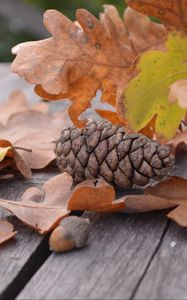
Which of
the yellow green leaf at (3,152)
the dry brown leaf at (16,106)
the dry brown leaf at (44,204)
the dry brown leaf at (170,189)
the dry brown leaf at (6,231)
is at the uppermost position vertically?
the yellow green leaf at (3,152)

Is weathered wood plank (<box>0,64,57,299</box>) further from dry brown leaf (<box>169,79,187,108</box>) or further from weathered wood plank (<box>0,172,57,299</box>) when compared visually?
dry brown leaf (<box>169,79,187,108</box>)

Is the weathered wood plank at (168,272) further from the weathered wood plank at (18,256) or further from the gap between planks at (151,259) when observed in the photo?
the weathered wood plank at (18,256)

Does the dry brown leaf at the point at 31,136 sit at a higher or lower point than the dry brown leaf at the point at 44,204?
lower

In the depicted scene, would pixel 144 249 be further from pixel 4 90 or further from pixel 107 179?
pixel 4 90

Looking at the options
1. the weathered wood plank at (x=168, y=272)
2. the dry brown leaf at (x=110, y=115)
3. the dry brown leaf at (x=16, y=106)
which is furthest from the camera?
the dry brown leaf at (x=16, y=106)

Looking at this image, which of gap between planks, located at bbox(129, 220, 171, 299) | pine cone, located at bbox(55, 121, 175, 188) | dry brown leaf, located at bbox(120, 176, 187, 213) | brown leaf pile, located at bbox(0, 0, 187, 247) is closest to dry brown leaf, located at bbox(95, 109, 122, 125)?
brown leaf pile, located at bbox(0, 0, 187, 247)

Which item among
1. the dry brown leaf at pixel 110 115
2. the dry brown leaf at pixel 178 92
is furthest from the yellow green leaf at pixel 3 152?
the dry brown leaf at pixel 178 92

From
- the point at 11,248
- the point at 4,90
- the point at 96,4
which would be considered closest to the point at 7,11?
the point at 96,4
